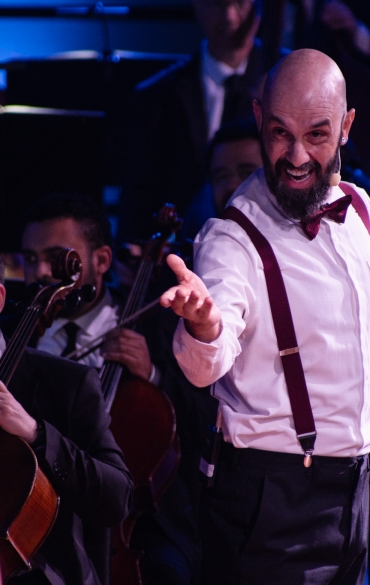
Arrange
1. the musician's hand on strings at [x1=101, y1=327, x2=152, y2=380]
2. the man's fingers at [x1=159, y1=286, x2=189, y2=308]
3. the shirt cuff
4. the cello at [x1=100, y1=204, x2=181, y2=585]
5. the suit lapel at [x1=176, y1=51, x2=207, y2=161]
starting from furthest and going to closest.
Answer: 1. the suit lapel at [x1=176, y1=51, x2=207, y2=161]
2. the shirt cuff
3. the musician's hand on strings at [x1=101, y1=327, x2=152, y2=380]
4. the cello at [x1=100, y1=204, x2=181, y2=585]
5. the man's fingers at [x1=159, y1=286, x2=189, y2=308]

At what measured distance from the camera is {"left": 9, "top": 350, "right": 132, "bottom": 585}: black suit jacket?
6.94ft

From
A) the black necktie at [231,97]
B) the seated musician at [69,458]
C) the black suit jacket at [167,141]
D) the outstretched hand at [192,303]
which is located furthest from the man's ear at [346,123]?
Result: the black necktie at [231,97]

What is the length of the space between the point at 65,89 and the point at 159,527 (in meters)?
2.21

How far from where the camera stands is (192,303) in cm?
162

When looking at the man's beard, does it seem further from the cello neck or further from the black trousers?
the cello neck

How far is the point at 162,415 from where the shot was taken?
104 inches

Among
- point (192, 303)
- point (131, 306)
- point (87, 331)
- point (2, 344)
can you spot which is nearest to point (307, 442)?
point (192, 303)

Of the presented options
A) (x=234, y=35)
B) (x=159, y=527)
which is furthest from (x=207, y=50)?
(x=159, y=527)

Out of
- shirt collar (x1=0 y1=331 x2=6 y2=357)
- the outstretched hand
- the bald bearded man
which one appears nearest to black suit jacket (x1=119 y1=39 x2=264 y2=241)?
shirt collar (x1=0 y1=331 x2=6 y2=357)

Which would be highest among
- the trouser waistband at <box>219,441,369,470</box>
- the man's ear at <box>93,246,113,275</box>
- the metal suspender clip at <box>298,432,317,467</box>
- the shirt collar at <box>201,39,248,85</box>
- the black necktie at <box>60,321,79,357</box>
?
the shirt collar at <box>201,39,248,85</box>

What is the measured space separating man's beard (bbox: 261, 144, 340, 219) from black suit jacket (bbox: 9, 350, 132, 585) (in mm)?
687

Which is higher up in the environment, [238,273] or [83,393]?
[238,273]

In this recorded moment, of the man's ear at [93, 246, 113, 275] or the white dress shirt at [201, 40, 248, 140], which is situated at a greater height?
the white dress shirt at [201, 40, 248, 140]

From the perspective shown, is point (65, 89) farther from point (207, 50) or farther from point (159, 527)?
point (159, 527)
